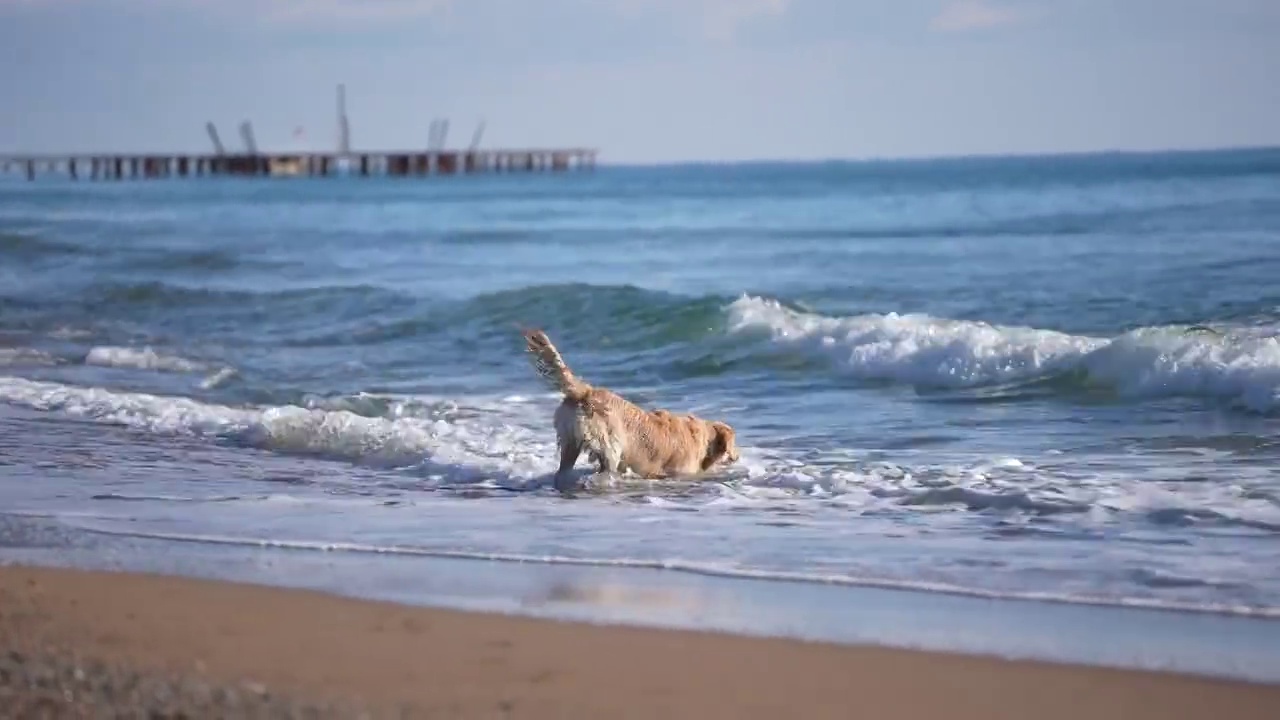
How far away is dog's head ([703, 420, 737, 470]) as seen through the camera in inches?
450

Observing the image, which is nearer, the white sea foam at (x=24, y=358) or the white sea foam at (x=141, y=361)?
the white sea foam at (x=141, y=361)

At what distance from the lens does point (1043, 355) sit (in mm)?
16484

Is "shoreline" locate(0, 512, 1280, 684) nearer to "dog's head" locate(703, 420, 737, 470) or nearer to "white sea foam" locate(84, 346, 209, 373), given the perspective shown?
"dog's head" locate(703, 420, 737, 470)

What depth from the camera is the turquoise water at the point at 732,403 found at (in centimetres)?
913

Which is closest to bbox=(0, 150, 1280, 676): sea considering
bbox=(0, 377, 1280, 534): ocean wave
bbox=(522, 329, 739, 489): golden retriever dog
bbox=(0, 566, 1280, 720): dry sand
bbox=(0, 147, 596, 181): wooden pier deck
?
bbox=(0, 377, 1280, 534): ocean wave

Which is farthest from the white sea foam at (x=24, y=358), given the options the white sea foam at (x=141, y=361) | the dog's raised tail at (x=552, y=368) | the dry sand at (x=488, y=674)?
the dry sand at (x=488, y=674)

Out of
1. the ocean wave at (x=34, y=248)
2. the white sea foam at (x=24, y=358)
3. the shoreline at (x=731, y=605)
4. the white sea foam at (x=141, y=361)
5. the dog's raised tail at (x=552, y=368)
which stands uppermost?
the dog's raised tail at (x=552, y=368)

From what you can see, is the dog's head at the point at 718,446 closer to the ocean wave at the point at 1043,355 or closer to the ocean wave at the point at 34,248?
the ocean wave at the point at 1043,355

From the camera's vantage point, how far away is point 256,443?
13344 mm

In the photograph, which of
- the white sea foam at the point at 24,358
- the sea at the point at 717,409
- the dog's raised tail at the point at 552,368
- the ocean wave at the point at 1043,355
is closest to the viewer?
the sea at the point at 717,409

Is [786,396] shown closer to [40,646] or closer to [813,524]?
[813,524]

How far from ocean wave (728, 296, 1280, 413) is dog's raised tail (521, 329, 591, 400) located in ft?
19.6

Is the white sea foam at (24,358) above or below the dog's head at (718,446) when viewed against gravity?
below

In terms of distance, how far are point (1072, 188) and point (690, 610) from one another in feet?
203
